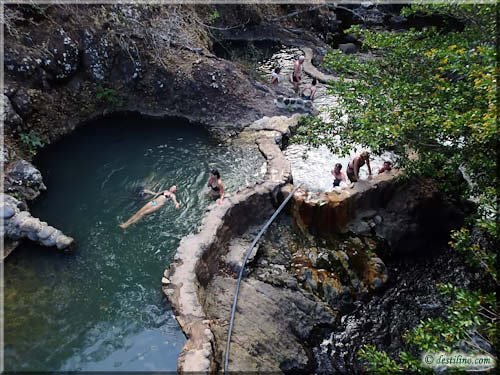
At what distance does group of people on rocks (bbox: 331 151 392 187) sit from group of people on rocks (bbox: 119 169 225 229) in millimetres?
2943

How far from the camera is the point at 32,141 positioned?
466 inches

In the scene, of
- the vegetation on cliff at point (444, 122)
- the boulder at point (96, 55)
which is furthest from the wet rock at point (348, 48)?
the boulder at point (96, 55)

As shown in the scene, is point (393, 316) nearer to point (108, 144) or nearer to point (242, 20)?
point (108, 144)

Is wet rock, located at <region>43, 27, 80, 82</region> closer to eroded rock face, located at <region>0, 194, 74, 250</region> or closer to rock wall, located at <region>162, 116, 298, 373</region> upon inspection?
eroded rock face, located at <region>0, 194, 74, 250</region>

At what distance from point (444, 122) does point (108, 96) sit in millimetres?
11245

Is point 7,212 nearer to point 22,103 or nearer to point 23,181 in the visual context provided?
point 23,181

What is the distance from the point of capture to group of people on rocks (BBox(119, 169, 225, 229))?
966cm

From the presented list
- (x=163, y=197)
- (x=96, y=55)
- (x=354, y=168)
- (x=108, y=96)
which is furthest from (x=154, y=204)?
(x=96, y=55)

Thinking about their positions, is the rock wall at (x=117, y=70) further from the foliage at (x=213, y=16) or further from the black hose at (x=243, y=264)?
the black hose at (x=243, y=264)

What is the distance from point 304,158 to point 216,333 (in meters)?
6.69

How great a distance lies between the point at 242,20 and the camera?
806 inches

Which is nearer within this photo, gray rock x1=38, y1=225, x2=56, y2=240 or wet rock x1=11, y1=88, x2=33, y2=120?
gray rock x1=38, y1=225, x2=56, y2=240

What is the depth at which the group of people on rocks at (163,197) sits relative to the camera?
31.7 ft

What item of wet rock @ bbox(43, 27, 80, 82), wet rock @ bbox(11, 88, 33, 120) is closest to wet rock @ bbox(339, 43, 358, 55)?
wet rock @ bbox(43, 27, 80, 82)
